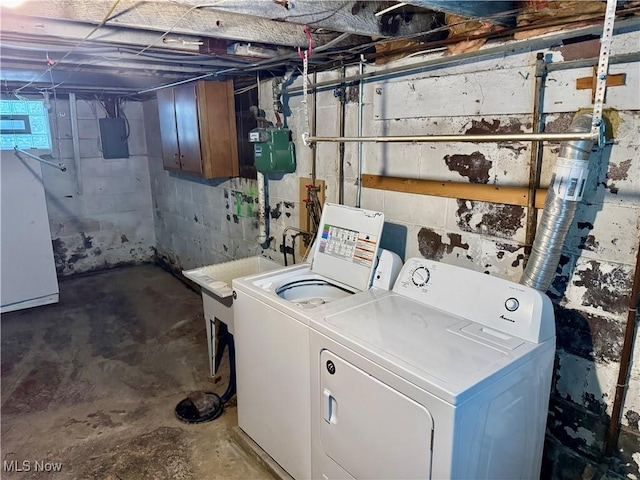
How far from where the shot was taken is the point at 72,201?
5.14 m

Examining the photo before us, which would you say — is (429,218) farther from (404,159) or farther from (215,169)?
(215,169)

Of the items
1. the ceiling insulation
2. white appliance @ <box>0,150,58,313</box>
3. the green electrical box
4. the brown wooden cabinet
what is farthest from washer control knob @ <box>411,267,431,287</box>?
white appliance @ <box>0,150,58,313</box>

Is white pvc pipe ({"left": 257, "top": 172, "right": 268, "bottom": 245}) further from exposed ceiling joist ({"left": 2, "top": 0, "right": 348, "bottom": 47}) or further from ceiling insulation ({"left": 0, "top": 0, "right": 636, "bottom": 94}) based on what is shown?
exposed ceiling joist ({"left": 2, "top": 0, "right": 348, "bottom": 47})

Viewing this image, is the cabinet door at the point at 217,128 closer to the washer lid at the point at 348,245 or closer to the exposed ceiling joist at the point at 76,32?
the exposed ceiling joist at the point at 76,32

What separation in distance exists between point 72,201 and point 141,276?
118cm

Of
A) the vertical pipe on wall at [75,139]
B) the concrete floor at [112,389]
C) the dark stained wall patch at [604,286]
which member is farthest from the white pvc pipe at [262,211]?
the vertical pipe on wall at [75,139]

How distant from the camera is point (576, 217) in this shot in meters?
1.62

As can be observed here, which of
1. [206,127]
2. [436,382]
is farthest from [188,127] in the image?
[436,382]

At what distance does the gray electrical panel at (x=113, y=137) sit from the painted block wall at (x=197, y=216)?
0.29 meters

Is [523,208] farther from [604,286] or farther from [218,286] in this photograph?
[218,286]

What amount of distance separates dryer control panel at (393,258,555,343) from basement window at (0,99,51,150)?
450 centimetres

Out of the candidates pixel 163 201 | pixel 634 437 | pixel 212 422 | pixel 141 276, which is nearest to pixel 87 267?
pixel 141 276

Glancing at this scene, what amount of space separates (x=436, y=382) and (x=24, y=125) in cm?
513

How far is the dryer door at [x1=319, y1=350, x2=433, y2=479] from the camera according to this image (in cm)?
136
